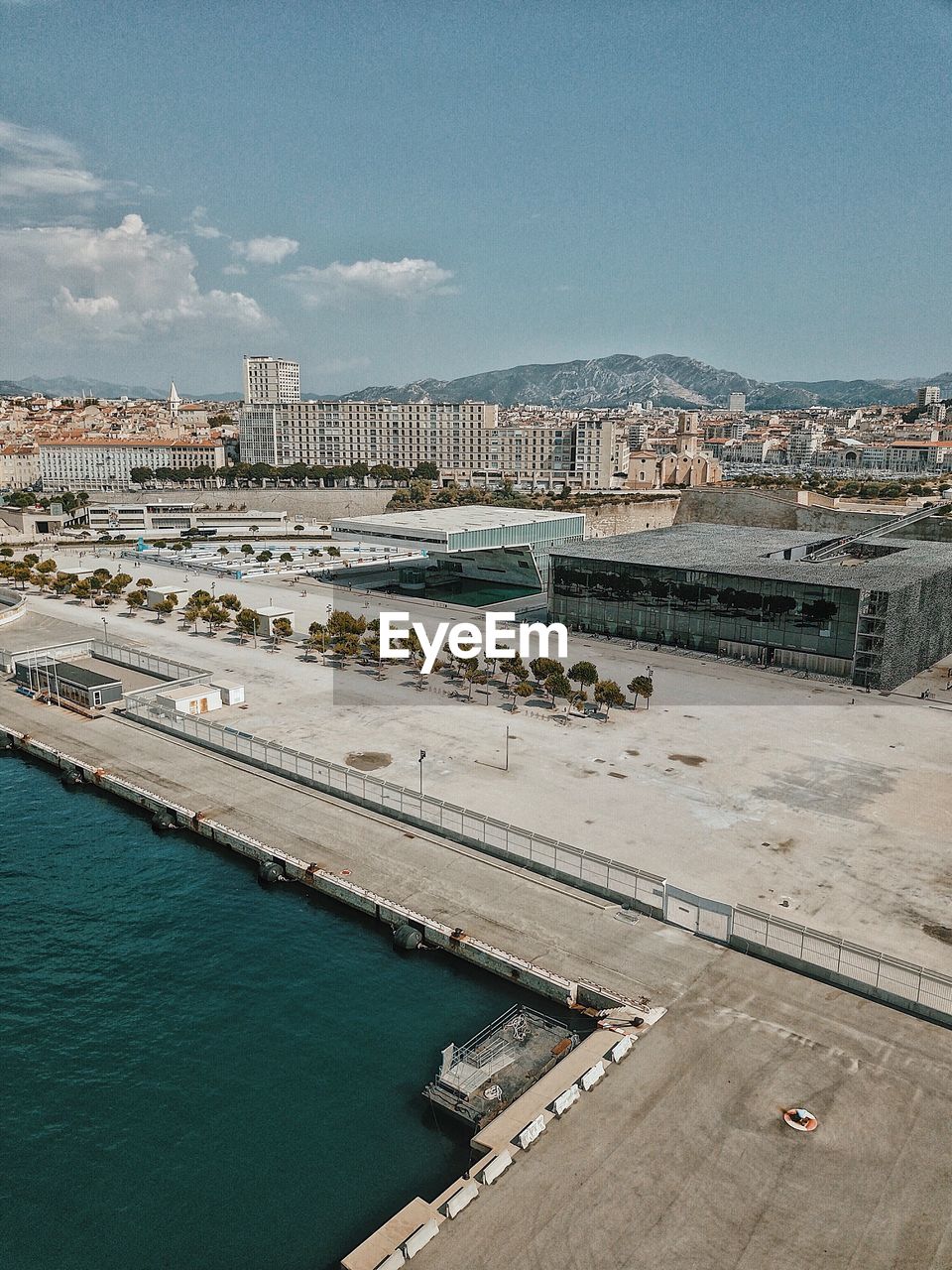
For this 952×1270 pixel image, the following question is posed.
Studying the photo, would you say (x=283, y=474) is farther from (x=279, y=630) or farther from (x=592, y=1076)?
(x=592, y=1076)

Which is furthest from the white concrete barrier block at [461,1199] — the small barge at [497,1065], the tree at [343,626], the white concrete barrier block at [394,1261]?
the tree at [343,626]

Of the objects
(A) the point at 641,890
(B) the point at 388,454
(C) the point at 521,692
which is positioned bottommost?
(A) the point at 641,890

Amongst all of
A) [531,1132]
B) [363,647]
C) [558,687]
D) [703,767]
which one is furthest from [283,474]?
[531,1132]

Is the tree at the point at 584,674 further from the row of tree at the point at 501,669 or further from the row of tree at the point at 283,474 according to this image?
the row of tree at the point at 283,474

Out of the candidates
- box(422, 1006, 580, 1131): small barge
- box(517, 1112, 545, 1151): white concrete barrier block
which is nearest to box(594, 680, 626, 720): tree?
box(422, 1006, 580, 1131): small barge

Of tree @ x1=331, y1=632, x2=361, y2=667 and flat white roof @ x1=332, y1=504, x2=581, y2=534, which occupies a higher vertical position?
flat white roof @ x1=332, y1=504, x2=581, y2=534

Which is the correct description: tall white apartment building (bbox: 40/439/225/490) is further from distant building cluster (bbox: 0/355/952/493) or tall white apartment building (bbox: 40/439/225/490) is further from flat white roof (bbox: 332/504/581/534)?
flat white roof (bbox: 332/504/581/534)

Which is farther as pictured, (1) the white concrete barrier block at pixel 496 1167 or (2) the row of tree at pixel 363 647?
(2) the row of tree at pixel 363 647
